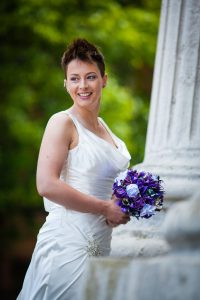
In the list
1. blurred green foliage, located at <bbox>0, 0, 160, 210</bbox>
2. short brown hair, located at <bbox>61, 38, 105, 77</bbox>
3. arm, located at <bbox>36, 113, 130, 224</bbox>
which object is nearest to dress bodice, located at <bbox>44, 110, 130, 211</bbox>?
arm, located at <bbox>36, 113, 130, 224</bbox>

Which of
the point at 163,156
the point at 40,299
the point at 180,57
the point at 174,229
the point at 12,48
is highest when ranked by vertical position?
the point at 12,48

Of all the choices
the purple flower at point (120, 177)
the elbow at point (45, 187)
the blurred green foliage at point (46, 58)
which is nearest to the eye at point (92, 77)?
the purple flower at point (120, 177)

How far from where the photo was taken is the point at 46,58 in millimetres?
14008

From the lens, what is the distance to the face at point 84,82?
478 centimetres

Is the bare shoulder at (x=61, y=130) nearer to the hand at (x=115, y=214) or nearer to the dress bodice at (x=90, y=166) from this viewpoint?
the dress bodice at (x=90, y=166)

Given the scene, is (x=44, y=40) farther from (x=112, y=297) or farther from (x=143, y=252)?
(x=112, y=297)

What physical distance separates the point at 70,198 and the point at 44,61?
975 cm

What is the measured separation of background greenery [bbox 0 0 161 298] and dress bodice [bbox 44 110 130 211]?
27.7ft

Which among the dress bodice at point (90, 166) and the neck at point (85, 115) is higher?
the neck at point (85, 115)

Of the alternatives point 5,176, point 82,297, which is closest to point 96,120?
point 82,297

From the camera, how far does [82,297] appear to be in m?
3.15

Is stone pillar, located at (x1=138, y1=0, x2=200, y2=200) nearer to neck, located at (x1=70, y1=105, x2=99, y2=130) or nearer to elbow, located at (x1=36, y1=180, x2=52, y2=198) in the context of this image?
neck, located at (x1=70, y1=105, x2=99, y2=130)

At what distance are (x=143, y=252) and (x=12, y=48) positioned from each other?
29.8ft

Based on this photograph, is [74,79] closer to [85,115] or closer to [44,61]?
[85,115]
